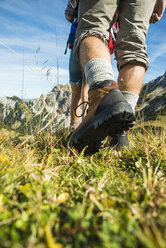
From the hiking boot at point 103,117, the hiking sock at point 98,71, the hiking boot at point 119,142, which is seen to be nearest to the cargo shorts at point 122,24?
the hiking sock at point 98,71

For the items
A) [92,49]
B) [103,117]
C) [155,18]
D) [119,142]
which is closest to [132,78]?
[92,49]

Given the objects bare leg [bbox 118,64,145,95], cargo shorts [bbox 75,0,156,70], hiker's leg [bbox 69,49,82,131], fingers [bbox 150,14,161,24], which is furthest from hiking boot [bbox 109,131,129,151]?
fingers [bbox 150,14,161,24]

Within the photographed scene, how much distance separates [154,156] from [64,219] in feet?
4.30

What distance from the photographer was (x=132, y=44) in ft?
6.93

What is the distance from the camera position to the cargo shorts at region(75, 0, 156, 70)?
182 cm

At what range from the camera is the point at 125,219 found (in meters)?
0.74

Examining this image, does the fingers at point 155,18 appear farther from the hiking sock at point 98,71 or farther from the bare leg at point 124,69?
the hiking sock at point 98,71

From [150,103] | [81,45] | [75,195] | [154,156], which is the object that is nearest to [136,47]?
[81,45]

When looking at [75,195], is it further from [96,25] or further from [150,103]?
[150,103]

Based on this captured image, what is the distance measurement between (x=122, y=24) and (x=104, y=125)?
151 cm

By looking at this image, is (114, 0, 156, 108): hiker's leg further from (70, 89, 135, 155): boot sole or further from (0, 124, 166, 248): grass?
(0, 124, 166, 248): grass

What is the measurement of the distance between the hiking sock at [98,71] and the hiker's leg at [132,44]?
51 centimetres

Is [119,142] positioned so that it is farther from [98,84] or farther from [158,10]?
[158,10]

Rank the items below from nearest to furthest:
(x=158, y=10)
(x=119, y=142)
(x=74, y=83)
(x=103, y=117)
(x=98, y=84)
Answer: (x=103, y=117)
(x=98, y=84)
(x=119, y=142)
(x=158, y=10)
(x=74, y=83)
